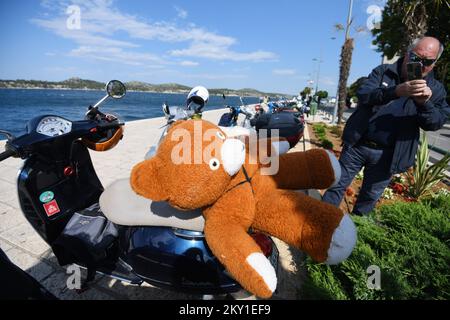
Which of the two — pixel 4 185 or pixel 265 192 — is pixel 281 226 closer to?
pixel 265 192

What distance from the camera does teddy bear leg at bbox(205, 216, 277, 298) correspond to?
938 millimetres

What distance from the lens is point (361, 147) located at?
2494 millimetres

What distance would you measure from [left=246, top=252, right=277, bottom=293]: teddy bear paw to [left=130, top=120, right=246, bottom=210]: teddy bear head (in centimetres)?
31

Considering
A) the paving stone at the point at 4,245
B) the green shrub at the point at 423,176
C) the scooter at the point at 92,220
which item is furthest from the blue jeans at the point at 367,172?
the paving stone at the point at 4,245

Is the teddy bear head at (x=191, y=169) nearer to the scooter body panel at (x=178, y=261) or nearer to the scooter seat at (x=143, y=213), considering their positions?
the scooter seat at (x=143, y=213)

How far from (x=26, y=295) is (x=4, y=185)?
385 cm

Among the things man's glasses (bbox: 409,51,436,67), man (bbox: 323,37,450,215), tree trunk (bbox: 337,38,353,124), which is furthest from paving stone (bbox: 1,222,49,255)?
tree trunk (bbox: 337,38,353,124)

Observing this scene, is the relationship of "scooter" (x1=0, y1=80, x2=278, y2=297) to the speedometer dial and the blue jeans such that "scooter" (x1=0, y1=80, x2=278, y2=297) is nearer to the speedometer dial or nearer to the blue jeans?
the speedometer dial

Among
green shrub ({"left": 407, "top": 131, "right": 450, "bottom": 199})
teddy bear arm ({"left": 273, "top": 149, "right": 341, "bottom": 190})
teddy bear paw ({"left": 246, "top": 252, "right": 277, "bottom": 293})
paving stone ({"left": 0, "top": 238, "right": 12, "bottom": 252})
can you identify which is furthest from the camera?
green shrub ({"left": 407, "top": 131, "right": 450, "bottom": 199})

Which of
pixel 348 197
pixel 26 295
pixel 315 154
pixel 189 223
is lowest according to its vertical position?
pixel 348 197

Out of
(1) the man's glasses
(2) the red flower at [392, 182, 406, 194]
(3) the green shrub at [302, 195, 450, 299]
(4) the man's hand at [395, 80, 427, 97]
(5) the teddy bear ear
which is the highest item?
(1) the man's glasses

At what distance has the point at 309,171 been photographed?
1330 mm

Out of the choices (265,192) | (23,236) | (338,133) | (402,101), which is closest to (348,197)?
(402,101)

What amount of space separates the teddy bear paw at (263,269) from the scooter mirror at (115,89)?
1.92m
